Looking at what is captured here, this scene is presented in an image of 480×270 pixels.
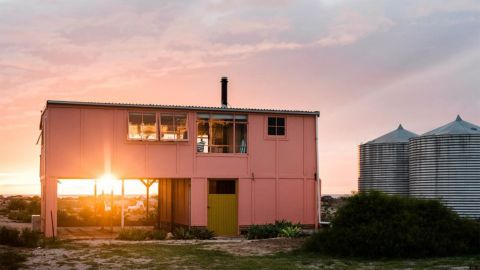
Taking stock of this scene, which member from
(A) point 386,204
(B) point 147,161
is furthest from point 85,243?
(A) point 386,204

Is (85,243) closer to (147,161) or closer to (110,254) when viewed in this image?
(110,254)

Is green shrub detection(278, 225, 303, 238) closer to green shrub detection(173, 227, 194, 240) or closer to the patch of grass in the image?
green shrub detection(173, 227, 194, 240)

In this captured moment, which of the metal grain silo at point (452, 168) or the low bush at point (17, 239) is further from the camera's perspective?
the metal grain silo at point (452, 168)

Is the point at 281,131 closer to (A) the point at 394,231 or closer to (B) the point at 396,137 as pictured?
(B) the point at 396,137

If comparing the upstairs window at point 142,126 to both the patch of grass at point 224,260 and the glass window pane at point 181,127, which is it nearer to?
the glass window pane at point 181,127

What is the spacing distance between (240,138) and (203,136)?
1818 millimetres

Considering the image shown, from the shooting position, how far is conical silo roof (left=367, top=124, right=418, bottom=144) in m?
35.3

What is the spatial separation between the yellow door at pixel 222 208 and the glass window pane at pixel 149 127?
3513 mm

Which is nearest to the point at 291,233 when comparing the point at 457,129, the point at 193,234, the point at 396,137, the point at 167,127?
the point at 193,234

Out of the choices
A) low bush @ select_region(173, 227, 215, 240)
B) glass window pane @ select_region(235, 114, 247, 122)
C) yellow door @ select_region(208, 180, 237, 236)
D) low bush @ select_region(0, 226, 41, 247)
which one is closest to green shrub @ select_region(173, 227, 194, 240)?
low bush @ select_region(173, 227, 215, 240)

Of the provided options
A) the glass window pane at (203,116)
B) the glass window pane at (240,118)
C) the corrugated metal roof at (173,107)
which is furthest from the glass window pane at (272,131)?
the glass window pane at (203,116)

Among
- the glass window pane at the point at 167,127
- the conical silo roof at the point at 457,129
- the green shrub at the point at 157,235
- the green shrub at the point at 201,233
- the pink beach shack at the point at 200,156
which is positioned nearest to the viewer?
the green shrub at the point at 157,235

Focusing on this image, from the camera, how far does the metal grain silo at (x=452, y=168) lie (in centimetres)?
3009

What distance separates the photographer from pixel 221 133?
104 feet
